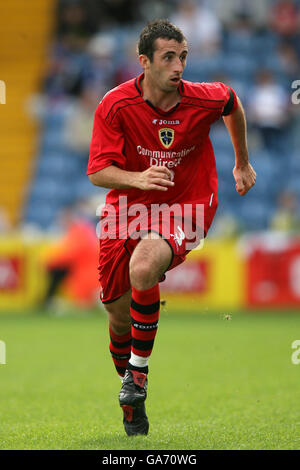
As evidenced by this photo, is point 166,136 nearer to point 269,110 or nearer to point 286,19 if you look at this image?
point 269,110

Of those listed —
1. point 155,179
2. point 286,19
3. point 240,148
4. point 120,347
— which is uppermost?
point 286,19

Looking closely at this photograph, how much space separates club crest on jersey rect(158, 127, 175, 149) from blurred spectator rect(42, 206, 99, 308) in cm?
836

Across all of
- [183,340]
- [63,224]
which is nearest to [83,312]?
[63,224]

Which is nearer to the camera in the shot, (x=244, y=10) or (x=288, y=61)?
(x=288, y=61)

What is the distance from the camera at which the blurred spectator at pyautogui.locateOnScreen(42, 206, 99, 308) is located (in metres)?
12.8

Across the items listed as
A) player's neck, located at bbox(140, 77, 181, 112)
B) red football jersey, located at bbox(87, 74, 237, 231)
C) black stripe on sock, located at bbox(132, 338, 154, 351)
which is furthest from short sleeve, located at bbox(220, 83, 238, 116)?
black stripe on sock, located at bbox(132, 338, 154, 351)

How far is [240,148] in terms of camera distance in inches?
193

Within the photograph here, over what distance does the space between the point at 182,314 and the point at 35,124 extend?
21.0 ft

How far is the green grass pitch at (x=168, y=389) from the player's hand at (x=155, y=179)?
127 cm

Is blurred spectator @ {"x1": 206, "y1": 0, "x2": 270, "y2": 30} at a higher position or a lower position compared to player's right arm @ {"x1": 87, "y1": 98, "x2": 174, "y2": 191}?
higher
